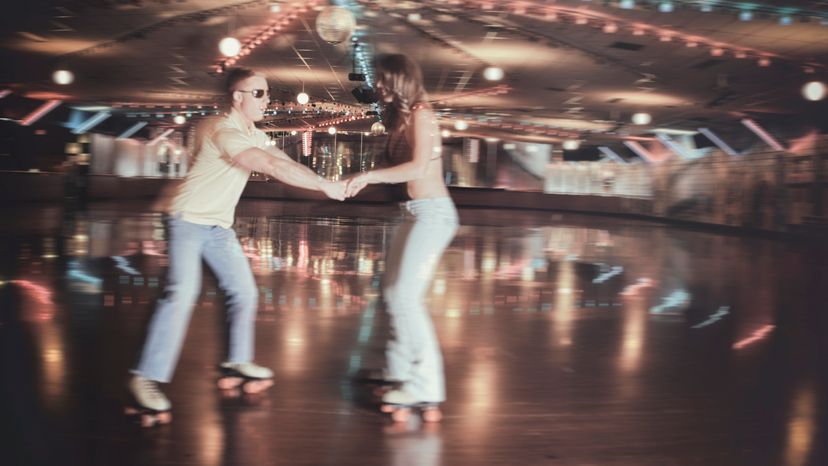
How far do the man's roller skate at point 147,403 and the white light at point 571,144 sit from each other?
28.1 metres

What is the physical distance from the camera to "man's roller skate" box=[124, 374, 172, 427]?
8.65 feet

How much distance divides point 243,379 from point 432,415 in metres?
0.91

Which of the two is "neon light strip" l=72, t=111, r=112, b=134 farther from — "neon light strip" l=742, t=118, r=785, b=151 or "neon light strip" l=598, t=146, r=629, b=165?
"neon light strip" l=742, t=118, r=785, b=151

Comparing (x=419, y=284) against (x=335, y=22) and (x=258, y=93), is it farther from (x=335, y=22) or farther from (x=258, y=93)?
(x=335, y=22)

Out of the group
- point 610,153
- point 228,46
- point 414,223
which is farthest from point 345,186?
point 610,153

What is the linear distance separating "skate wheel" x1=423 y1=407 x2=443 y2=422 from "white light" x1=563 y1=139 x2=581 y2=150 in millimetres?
27753

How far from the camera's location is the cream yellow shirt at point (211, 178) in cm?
272

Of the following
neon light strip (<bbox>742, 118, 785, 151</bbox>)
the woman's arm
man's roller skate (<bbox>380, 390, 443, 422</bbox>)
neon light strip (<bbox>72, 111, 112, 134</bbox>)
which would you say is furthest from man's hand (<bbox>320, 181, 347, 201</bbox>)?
neon light strip (<bbox>72, 111, 112, 134</bbox>)

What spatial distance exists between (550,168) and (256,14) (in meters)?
22.7

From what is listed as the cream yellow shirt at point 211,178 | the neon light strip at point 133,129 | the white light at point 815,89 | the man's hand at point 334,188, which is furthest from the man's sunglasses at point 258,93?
the neon light strip at point 133,129

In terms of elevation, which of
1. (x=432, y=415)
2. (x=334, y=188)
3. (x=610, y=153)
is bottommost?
(x=432, y=415)

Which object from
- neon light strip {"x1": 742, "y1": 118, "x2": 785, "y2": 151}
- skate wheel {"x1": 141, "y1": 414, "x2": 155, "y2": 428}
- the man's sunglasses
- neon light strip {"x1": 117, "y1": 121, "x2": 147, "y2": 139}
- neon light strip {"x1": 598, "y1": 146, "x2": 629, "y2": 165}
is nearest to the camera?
skate wheel {"x1": 141, "y1": 414, "x2": 155, "y2": 428}

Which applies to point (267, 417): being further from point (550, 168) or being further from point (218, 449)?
point (550, 168)

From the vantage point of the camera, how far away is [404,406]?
2.77m
